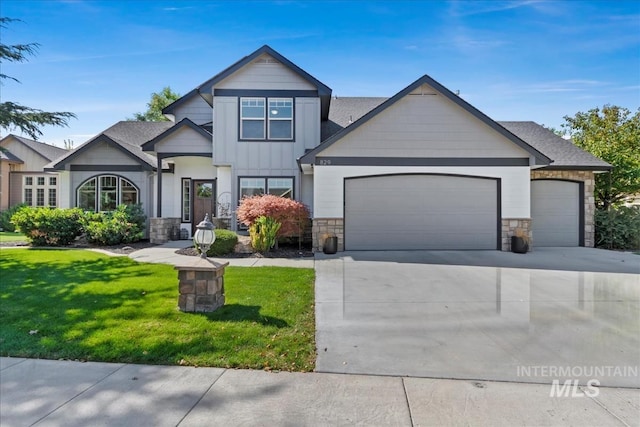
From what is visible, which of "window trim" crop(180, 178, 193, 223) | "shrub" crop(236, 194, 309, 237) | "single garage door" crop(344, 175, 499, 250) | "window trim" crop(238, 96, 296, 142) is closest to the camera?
"shrub" crop(236, 194, 309, 237)

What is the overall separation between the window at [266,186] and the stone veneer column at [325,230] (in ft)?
9.08

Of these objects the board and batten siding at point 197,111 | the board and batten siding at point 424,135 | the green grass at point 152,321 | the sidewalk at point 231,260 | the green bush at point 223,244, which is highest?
the board and batten siding at point 197,111

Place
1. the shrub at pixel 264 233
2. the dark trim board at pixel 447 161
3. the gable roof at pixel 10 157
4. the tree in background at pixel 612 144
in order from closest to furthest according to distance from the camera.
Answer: the shrub at pixel 264 233 → the dark trim board at pixel 447 161 → the tree in background at pixel 612 144 → the gable roof at pixel 10 157

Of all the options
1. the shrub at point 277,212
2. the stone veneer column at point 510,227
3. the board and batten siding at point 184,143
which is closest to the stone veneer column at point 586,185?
the stone veneer column at point 510,227

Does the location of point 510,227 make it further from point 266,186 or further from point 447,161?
point 266,186

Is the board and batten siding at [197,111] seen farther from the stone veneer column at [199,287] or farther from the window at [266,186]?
the stone veneer column at [199,287]

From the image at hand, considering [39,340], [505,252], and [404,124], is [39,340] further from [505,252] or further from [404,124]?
[505,252]

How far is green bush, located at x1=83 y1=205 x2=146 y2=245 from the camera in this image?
1246 cm

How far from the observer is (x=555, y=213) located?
12.8 metres

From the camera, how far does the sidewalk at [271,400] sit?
8.48 ft

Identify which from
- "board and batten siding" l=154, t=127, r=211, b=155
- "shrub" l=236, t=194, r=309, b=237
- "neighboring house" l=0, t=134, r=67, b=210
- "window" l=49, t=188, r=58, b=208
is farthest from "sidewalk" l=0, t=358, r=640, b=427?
"neighboring house" l=0, t=134, r=67, b=210

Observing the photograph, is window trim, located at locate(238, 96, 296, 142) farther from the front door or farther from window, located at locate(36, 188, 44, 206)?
window, located at locate(36, 188, 44, 206)

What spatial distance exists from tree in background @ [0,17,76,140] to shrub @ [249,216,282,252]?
9661mm

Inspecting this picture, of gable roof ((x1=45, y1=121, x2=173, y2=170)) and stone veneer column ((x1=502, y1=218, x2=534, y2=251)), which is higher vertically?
gable roof ((x1=45, y1=121, x2=173, y2=170))
